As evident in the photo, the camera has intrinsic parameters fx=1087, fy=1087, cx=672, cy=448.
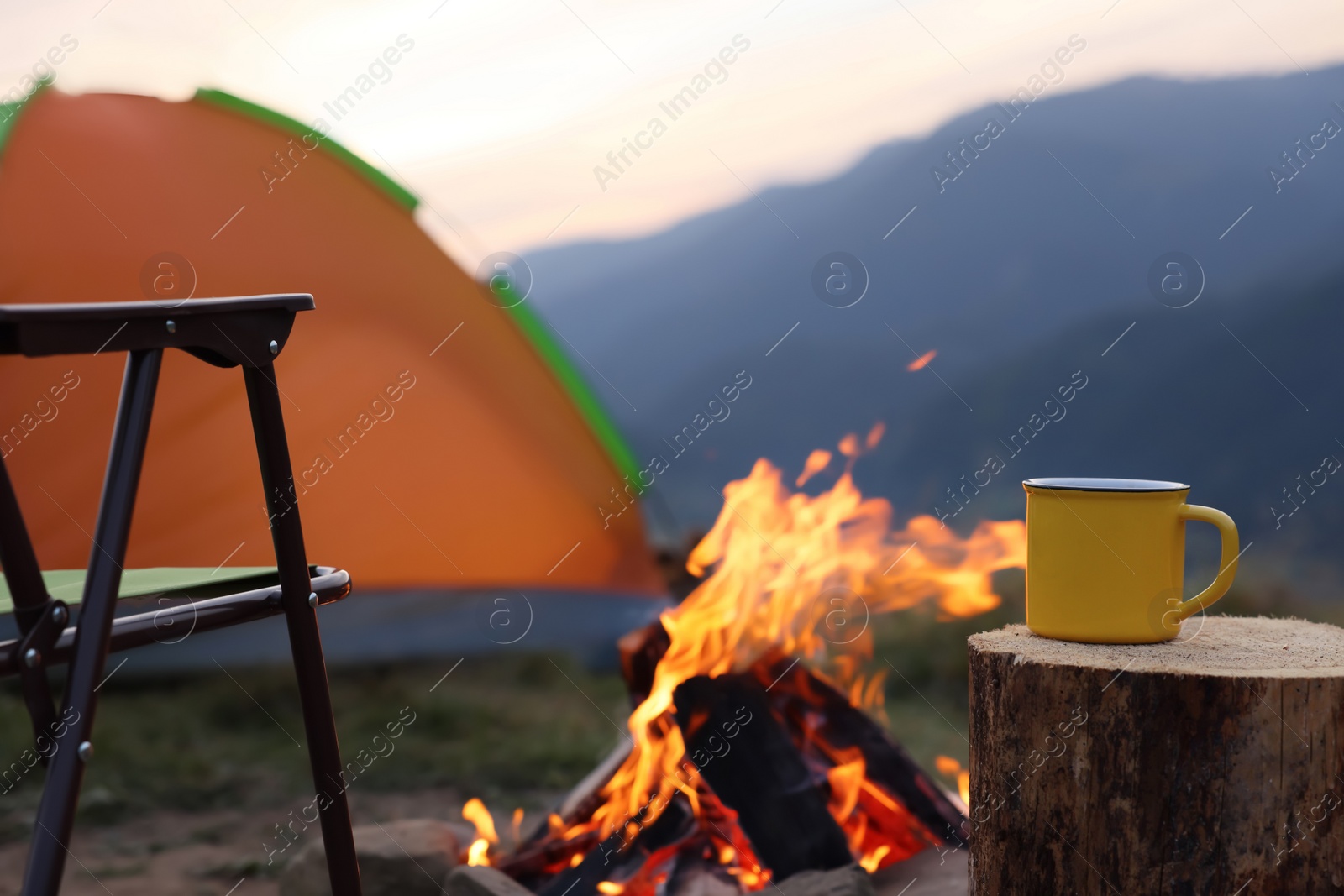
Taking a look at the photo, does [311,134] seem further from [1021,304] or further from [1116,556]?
[1021,304]

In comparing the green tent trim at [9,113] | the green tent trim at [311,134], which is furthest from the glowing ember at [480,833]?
the green tent trim at [9,113]

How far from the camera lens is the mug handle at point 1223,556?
993mm

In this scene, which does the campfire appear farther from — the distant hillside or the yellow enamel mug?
the distant hillside

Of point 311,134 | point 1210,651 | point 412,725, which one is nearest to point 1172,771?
point 1210,651

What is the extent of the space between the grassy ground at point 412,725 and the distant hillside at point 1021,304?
0.49 meters

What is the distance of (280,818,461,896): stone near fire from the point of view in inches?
63.5

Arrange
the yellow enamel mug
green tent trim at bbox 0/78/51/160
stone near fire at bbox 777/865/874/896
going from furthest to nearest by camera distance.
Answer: green tent trim at bbox 0/78/51/160 < stone near fire at bbox 777/865/874/896 < the yellow enamel mug

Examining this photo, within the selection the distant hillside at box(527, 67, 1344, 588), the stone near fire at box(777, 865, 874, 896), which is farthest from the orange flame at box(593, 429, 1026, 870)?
the distant hillside at box(527, 67, 1344, 588)

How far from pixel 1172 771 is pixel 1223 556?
0.21m

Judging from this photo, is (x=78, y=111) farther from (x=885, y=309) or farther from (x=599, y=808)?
(x=885, y=309)

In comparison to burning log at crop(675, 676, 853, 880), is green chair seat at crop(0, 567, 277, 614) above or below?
above

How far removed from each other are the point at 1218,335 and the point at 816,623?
1.95 m

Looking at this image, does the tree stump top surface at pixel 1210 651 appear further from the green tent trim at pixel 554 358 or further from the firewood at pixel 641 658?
the green tent trim at pixel 554 358

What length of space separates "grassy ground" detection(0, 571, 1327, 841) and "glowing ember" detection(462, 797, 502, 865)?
0.15 metres
